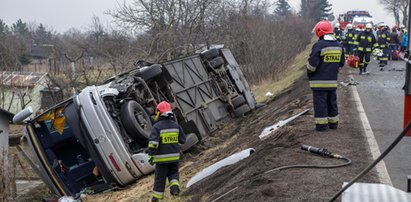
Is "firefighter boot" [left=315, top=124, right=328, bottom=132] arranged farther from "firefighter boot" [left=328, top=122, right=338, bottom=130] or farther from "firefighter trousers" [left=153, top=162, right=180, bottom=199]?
"firefighter trousers" [left=153, top=162, right=180, bottom=199]

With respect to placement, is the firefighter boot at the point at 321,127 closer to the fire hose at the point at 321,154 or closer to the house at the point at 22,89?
the fire hose at the point at 321,154

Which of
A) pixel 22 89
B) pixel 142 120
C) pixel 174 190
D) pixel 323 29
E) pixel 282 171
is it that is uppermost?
pixel 323 29

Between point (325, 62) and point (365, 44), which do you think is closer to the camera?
point (325, 62)

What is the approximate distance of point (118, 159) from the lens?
8.30 m

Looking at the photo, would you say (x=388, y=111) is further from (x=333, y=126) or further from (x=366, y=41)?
(x=366, y=41)

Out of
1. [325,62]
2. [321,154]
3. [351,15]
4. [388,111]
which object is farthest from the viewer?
[351,15]

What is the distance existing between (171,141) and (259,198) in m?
2.26

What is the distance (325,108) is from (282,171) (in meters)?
1.83

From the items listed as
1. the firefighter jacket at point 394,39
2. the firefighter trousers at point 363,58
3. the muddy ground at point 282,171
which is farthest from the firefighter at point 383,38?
the muddy ground at point 282,171

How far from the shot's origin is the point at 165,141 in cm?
694

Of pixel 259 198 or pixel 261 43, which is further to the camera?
pixel 261 43

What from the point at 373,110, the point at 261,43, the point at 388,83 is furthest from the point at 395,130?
the point at 261,43

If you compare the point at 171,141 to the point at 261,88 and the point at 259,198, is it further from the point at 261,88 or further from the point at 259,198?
the point at 261,88

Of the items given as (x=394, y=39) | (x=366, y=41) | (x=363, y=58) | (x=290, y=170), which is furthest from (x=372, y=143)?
(x=394, y=39)
